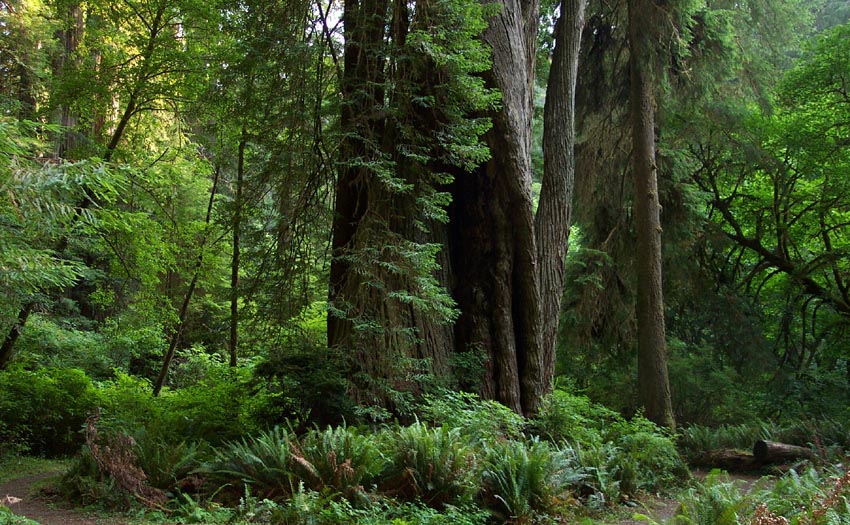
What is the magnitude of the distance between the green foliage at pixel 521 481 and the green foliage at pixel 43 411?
23.8ft

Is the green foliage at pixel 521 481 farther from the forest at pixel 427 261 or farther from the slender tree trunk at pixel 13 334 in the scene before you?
the slender tree trunk at pixel 13 334

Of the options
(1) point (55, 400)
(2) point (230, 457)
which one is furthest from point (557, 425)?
(1) point (55, 400)

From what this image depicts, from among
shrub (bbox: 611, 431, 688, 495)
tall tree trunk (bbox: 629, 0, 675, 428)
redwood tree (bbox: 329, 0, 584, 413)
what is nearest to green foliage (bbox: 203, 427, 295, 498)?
redwood tree (bbox: 329, 0, 584, 413)

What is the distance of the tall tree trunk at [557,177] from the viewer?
1026 centimetres

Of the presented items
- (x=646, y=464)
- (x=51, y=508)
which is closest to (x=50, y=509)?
(x=51, y=508)

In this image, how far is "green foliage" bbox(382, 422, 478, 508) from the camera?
21.0 feet

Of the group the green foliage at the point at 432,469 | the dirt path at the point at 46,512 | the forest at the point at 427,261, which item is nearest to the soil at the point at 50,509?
the dirt path at the point at 46,512

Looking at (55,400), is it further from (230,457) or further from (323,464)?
(323,464)

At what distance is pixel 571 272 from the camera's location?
600 inches

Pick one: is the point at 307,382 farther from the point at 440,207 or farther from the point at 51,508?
the point at 440,207

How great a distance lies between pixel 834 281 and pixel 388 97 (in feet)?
47.0

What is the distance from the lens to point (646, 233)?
1310 cm

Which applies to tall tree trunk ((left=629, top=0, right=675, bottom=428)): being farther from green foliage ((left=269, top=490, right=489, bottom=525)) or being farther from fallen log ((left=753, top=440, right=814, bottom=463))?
green foliage ((left=269, top=490, right=489, bottom=525))

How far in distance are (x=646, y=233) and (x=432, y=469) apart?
8369mm
